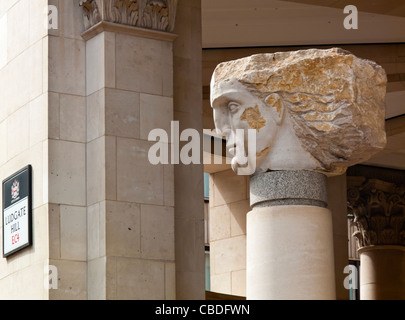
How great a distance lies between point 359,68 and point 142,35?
16.2 feet

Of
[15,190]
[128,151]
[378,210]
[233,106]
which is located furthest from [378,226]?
[233,106]

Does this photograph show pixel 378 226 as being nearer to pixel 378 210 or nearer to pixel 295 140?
pixel 378 210

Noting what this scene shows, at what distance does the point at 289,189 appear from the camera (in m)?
11.2

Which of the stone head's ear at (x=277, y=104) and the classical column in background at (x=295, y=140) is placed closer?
the classical column in background at (x=295, y=140)

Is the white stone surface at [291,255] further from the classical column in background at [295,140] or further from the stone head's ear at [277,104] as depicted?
the stone head's ear at [277,104]

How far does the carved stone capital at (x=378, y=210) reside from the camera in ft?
99.0

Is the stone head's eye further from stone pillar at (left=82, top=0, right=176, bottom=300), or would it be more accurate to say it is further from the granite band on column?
stone pillar at (left=82, top=0, right=176, bottom=300)

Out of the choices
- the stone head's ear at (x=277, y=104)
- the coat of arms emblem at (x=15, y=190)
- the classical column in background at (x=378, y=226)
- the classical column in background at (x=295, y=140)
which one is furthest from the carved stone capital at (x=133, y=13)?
the classical column in background at (x=378, y=226)

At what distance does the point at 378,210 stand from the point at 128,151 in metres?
16.3

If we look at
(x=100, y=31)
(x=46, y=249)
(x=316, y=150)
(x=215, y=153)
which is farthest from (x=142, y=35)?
(x=215, y=153)

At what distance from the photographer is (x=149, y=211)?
15078 mm

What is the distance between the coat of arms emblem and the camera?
50.6ft

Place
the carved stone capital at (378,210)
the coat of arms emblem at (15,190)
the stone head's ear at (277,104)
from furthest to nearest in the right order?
the carved stone capital at (378,210)
the coat of arms emblem at (15,190)
the stone head's ear at (277,104)

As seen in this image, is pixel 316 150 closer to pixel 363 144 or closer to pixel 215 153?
pixel 363 144
